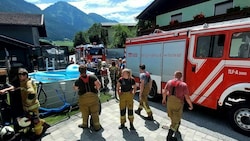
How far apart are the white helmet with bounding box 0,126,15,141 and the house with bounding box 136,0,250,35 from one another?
10.2 metres

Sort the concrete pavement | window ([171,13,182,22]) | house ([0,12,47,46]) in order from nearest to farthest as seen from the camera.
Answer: the concrete pavement → window ([171,13,182,22]) → house ([0,12,47,46])

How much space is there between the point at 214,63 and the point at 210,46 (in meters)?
0.54

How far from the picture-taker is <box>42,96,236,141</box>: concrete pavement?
4.48 meters

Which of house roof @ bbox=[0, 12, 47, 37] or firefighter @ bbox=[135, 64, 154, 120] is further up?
house roof @ bbox=[0, 12, 47, 37]

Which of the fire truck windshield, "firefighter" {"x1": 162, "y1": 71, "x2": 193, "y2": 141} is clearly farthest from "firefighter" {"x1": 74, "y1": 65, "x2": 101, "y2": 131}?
the fire truck windshield

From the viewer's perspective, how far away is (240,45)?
4.73 metres

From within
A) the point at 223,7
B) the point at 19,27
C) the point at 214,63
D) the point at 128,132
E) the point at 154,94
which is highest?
the point at 19,27

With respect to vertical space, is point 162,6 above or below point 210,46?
above

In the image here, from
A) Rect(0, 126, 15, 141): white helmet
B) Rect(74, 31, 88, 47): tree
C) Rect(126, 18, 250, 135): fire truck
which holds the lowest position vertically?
Rect(0, 126, 15, 141): white helmet

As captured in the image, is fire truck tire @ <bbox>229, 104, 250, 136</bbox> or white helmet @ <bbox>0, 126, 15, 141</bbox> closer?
white helmet @ <bbox>0, 126, 15, 141</bbox>

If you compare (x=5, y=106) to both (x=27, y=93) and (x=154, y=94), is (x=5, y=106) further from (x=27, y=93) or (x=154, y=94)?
(x=154, y=94)

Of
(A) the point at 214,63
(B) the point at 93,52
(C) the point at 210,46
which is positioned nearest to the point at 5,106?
(A) the point at 214,63

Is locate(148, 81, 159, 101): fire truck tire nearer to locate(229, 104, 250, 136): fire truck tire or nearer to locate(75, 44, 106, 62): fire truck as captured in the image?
locate(229, 104, 250, 136): fire truck tire

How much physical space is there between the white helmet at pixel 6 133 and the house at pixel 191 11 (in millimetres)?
10169
